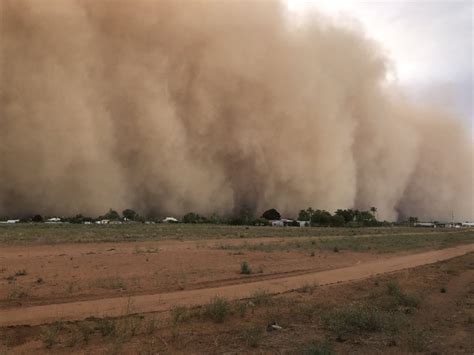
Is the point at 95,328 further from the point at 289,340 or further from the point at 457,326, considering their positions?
the point at 457,326

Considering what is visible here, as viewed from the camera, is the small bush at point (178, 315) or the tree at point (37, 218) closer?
the small bush at point (178, 315)

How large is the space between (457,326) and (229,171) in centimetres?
4605

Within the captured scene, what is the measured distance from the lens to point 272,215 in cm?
5284

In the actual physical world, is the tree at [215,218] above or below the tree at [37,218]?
above

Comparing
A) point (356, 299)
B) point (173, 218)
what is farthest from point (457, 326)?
point (173, 218)

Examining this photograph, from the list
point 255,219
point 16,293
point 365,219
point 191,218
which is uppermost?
point 365,219

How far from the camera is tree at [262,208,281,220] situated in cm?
5275

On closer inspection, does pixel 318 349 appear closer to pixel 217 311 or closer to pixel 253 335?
pixel 253 335

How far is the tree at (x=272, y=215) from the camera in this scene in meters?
52.8

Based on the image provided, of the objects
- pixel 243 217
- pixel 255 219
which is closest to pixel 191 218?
pixel 243 217

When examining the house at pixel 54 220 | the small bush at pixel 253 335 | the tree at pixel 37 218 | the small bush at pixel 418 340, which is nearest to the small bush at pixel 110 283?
the small bush at pixel 253 335

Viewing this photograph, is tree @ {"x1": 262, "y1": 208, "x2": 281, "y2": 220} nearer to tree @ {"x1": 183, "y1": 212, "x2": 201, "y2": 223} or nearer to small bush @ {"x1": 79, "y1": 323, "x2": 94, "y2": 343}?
tree @ {"x1": 183, "y1": 212, "x2": 201, "y2": 223}

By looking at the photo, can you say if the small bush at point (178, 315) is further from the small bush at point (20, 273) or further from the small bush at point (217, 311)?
the small bush at point (20, 273)

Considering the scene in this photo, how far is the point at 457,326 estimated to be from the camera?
5.30m
